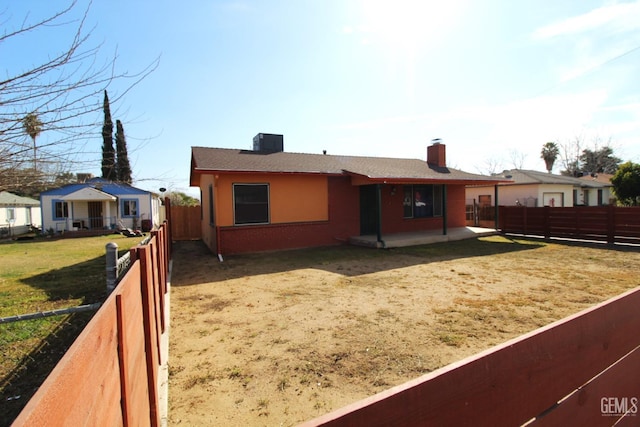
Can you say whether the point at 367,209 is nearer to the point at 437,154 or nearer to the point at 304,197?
the point at 304,197

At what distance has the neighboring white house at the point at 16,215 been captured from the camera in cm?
2464

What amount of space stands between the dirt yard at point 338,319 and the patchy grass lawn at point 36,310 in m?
1.32

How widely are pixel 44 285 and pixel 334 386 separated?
25.2 ft

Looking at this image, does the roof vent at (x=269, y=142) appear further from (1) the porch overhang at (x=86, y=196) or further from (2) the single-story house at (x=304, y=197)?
(1) the porch overhang at (x=86, y=196)

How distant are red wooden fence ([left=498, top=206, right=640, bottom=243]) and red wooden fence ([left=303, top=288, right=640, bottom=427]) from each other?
44.1ft

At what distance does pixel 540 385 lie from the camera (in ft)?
4.93

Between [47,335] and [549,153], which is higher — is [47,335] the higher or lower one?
the lower one

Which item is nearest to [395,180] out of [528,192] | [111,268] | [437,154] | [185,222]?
[437,154]

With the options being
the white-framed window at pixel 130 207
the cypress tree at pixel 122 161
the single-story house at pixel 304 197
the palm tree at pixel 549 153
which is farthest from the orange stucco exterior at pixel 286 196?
the palm tree at pixel 549 153

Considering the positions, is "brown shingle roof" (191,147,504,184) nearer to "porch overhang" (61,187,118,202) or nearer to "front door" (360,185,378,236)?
"front door" (360,185,378,236)

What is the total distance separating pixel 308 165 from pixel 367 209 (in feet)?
10.5

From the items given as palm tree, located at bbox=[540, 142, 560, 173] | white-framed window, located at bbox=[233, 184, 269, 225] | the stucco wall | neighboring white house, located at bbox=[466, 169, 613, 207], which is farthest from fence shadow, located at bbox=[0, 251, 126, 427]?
palm tree, located at bbox=[540, 142, 560, 173]

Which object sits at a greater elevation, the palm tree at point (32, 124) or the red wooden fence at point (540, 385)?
the palm tree at point (32, 124)

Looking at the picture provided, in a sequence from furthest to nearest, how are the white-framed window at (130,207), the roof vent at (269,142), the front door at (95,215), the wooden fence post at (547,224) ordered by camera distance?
1. the white-framed window at (130,207)
2. the front door at (95,215)
3. the roof vent at (269,142)
4. the wooden fence post at (547,224)
